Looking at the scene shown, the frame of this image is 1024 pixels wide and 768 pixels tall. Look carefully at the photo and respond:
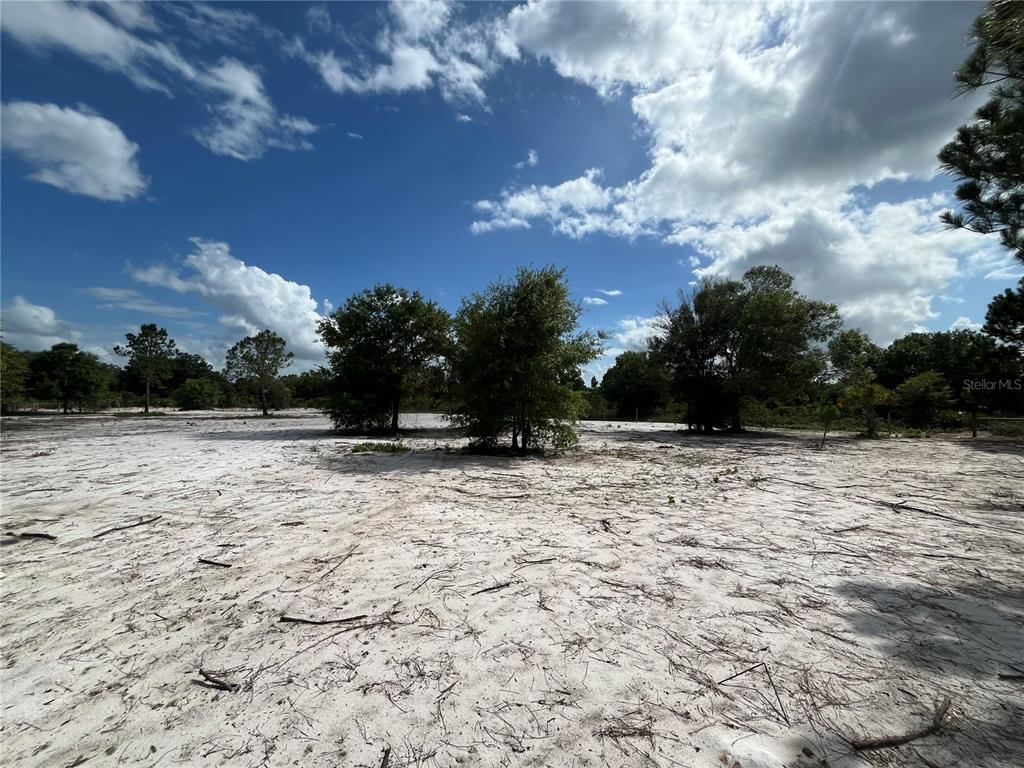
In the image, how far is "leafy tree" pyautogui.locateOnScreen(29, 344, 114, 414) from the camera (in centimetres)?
4250

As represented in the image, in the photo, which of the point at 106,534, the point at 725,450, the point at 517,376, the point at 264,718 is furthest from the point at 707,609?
the point at 725,450

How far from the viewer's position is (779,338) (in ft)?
64.3

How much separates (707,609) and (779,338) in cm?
2020

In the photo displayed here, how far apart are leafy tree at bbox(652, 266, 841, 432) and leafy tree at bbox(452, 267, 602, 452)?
38.3ft

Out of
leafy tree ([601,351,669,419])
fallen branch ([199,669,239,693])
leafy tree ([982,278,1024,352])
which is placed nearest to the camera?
fallen branch ([199,669,239,693])

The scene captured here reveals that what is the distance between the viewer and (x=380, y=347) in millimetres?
18172

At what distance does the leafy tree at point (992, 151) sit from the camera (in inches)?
264

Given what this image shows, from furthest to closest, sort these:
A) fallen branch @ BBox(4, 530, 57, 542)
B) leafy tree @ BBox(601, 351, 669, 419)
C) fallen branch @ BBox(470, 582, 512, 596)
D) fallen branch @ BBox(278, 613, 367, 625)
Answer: leafy tree @ BBox(601, 351, 669, 419)
fallen branch @ BBox(4, 530, 57, 542)
fallen branch @ BBox(470, 582, 512, 596)
fallen branch @ BBox(278, 613, 367, 625)

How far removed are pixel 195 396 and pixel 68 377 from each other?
1142 cm

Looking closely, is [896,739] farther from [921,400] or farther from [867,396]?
[921,400]

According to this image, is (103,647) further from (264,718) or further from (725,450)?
(725,450)

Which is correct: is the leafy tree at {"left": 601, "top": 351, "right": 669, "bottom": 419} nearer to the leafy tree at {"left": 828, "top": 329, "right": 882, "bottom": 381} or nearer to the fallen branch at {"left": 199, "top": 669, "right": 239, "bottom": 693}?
the leafy tree at {"left": 828, "top": 329, "right": 882, "bottom": 381}

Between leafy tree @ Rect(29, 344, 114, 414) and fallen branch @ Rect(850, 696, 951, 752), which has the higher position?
leafy tree @ Rect(29, 344, 114, 414)

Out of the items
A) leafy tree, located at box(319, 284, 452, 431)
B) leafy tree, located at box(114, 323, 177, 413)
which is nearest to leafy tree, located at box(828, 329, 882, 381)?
leafy tree, located at box(319, 284, 452, 431)
